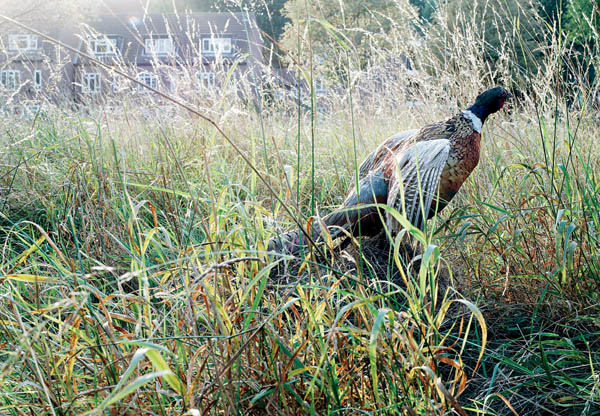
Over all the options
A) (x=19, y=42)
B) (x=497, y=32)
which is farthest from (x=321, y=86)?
(x=19, y=42)

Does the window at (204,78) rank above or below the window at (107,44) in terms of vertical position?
below

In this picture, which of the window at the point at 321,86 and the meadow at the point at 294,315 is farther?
the window at the point at 321,86

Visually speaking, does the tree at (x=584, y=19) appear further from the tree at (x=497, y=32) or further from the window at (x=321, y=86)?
the window at (x=321, y=86)

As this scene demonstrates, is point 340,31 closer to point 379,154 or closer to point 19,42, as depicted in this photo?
point 379,154

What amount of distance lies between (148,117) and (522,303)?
322cm

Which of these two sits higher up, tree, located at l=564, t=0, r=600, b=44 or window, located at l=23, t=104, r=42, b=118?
tree, located at l=564, t=0, r=600, b=44

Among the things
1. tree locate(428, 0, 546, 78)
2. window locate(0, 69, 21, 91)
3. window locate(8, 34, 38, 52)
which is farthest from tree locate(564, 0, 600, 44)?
window locate(0, 69, 21, 91)

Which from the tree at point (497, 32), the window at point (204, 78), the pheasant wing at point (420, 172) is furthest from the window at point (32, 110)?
the tree at point (497, 32)

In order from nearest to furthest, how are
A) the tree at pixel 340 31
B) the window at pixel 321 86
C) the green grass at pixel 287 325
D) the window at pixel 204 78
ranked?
the green grass at pixel 287 325 < the tree at pixel 340 31 < the window at pixel 204 78 < the window at pixel 321 86

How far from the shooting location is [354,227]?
255 cm

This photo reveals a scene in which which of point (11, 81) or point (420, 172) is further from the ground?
point (11, 81)

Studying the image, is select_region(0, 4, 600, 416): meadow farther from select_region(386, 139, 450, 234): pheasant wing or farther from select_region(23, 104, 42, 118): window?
select_region(23, 104, 42, 118): window

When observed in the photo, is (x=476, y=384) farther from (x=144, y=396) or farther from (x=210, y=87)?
(x=210, y=87)

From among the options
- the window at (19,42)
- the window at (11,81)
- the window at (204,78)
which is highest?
the window at (19,42)
